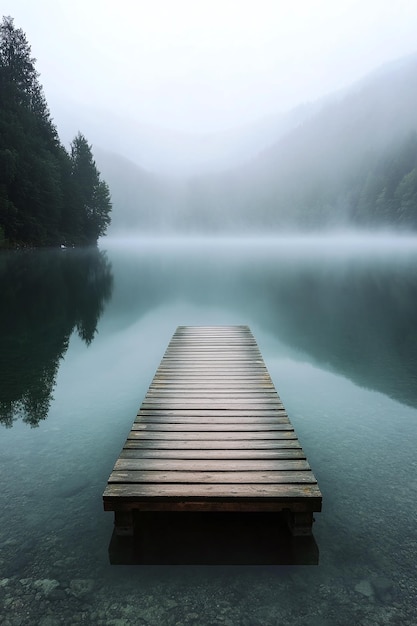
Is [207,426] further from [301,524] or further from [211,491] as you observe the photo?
[301,524]

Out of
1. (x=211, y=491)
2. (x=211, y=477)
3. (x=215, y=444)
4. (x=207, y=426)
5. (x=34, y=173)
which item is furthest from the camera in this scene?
(x=34, y=173)

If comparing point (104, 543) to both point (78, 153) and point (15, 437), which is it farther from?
point (78, 153)

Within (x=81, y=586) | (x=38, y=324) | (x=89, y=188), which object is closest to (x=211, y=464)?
(x=81, y=586)

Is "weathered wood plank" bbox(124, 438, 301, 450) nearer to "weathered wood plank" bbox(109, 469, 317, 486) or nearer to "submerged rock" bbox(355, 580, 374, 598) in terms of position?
"weathered wood plank" bbox(109, 469, 317, 486)

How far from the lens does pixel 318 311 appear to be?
83.3ft

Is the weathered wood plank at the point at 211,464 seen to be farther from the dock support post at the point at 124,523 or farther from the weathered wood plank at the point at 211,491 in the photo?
the dock support post at the point at 124,523

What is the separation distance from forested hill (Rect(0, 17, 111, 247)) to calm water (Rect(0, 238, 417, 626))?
44.8m

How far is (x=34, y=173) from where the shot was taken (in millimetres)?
62656

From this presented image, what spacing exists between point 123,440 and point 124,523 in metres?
3.35

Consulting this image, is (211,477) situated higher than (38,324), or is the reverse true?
(211,477)

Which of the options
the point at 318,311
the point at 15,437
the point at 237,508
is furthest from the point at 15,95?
the point at 237,508

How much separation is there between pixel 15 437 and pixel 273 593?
6164 millimetres

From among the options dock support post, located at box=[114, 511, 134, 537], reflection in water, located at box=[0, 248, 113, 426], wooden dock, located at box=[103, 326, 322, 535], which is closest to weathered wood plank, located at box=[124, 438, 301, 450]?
wooden dock, located at box=[103, 326, 322, 535]

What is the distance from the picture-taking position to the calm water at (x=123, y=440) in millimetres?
4570
